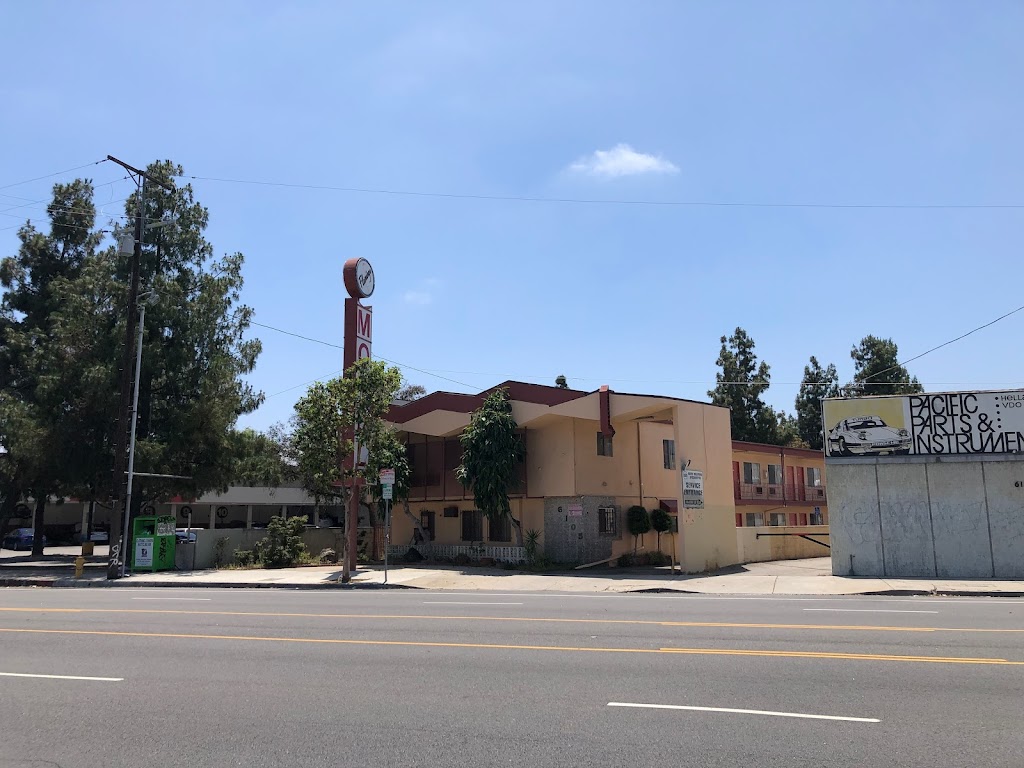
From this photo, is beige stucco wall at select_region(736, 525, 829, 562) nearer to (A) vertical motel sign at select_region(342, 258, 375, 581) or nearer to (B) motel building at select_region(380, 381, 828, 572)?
(B) motel building at select_region(380, 381, 828, 572)

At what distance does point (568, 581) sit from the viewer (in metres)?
24.6

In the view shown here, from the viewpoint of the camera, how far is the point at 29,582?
28.4m

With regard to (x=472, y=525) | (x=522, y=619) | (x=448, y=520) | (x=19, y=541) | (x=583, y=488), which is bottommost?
(x=522, y=619)

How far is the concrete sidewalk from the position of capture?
2153cm

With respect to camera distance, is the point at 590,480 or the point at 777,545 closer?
the point at 590,480

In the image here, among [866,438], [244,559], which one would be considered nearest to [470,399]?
[244,559]

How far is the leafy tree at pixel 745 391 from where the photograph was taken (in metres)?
60.4

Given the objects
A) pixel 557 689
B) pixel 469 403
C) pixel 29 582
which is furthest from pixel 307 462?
pixel 557 689

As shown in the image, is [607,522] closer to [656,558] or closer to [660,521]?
[656,558]

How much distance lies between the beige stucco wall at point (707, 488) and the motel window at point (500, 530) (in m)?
7.02

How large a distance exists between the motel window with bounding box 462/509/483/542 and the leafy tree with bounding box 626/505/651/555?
6.08 meters

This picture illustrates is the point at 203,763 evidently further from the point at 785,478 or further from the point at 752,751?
the point at 785,478

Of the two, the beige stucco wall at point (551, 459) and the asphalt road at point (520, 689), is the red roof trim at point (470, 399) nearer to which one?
the beige stucco wall at point (551, 459)

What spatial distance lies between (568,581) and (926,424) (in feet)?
38.2
